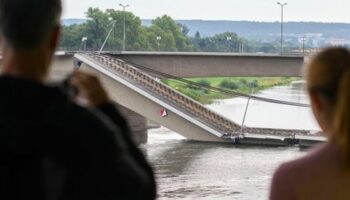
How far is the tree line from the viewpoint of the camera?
1736cm

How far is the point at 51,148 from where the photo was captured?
64cm

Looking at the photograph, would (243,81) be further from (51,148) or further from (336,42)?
(51,148)

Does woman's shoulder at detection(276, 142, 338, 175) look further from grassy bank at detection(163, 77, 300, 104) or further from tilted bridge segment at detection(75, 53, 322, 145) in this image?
grassy bank at detection(163, 77, 300, 104)

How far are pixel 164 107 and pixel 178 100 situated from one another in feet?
2.09

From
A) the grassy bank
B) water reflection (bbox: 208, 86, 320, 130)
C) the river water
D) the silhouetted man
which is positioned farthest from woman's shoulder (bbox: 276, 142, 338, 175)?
the grassy bank

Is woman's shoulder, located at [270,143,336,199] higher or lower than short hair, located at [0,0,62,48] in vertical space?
lower

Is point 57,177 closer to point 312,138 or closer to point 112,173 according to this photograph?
point 112,173

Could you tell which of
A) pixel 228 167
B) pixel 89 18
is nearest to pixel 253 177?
pixel 228 167

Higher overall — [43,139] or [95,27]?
[95,27]

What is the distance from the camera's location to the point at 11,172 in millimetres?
632

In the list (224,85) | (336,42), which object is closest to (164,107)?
(224,85)

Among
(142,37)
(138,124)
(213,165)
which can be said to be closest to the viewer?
(213,165)

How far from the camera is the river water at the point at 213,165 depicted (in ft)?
31.7

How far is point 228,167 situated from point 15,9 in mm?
11106
